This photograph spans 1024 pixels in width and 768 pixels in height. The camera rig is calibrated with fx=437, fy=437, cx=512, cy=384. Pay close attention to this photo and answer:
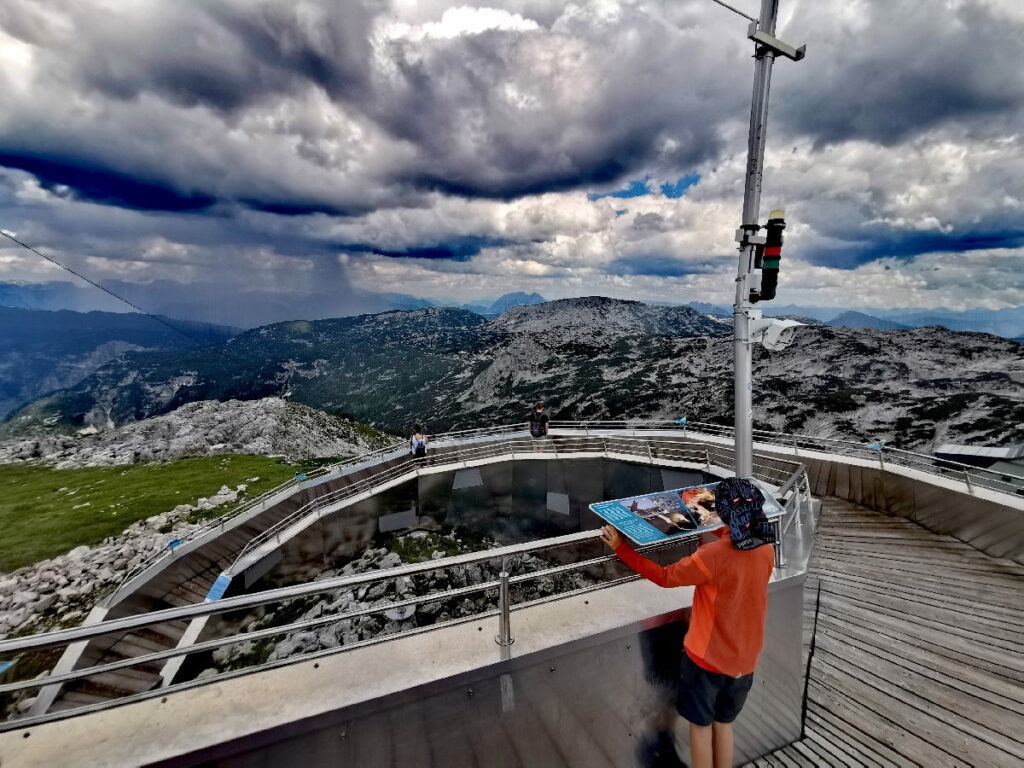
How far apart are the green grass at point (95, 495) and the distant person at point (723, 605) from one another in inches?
809

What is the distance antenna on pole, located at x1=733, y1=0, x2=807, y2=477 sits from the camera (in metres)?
6.73

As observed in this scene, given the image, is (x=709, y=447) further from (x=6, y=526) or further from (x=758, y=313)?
(x=6, y=526)

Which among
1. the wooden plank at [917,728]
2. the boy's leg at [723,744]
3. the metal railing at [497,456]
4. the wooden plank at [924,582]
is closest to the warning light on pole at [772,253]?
the wooden plank at [917,728]

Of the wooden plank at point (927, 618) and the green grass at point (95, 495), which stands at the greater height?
the wooden plank at point (927, 618)

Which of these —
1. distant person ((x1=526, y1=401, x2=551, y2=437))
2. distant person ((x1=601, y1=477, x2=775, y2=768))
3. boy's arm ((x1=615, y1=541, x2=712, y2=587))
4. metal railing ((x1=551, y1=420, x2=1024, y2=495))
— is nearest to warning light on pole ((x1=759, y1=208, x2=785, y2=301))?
distant person ((x1=601, y1=477, x2=775, y2=768))

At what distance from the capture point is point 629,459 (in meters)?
18.1

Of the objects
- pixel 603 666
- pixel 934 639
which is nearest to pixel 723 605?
pixel 603 666

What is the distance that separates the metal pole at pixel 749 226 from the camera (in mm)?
6818

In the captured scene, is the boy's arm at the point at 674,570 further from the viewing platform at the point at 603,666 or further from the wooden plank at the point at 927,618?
the wooden plank at the point at 927,618

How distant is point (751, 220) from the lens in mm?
6875

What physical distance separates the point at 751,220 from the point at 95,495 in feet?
94.6

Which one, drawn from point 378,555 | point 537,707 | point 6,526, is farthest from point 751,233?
point 6,526

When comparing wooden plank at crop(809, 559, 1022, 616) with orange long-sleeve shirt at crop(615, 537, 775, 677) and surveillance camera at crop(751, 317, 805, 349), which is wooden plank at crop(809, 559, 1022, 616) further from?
orange long-sleeve shirt at crop(615, 537, 775, 677)

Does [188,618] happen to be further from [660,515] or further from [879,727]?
[879,727]
